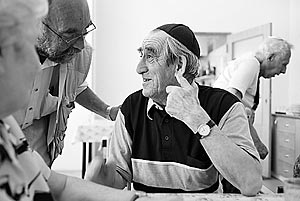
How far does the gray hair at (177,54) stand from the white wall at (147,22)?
421 centimetres

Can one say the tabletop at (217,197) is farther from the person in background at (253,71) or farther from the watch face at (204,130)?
the person in background at (253,71)

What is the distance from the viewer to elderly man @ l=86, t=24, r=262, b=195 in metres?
1.31

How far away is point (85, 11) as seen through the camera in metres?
1.55

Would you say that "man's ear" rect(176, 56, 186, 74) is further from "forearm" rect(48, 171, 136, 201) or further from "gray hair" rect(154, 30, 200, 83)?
"forearm" rect(48, 171, 136, 201)

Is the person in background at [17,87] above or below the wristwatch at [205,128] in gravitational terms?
above

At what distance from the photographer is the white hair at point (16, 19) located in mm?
552

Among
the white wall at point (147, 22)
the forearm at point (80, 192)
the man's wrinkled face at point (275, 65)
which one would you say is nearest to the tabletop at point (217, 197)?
the forearm at point (80, 192)

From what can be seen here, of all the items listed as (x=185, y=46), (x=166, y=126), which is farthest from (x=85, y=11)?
(x=166, y=126)

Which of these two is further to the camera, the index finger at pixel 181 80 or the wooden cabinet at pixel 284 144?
the wooden cabinet at pixel 284 144

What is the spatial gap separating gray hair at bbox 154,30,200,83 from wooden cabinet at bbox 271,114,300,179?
349cm

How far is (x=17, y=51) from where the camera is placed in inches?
22.9

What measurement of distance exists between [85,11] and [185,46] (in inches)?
15.8

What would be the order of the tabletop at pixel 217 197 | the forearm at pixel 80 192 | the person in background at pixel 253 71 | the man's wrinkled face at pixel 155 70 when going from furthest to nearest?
the person in background at pixel 253 71 → the man's wrinkled face at pixel 155 70 → the tabletop at pixel 217 197 → the forearm at pixel 80 192

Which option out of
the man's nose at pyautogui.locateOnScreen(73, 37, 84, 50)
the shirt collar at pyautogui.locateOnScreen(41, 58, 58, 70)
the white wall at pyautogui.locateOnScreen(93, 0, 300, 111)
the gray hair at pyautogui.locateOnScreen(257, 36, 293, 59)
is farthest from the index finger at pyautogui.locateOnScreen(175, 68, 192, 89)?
the white wall at pyautogui.locateOnScreen(93, 0, 300, 111)
